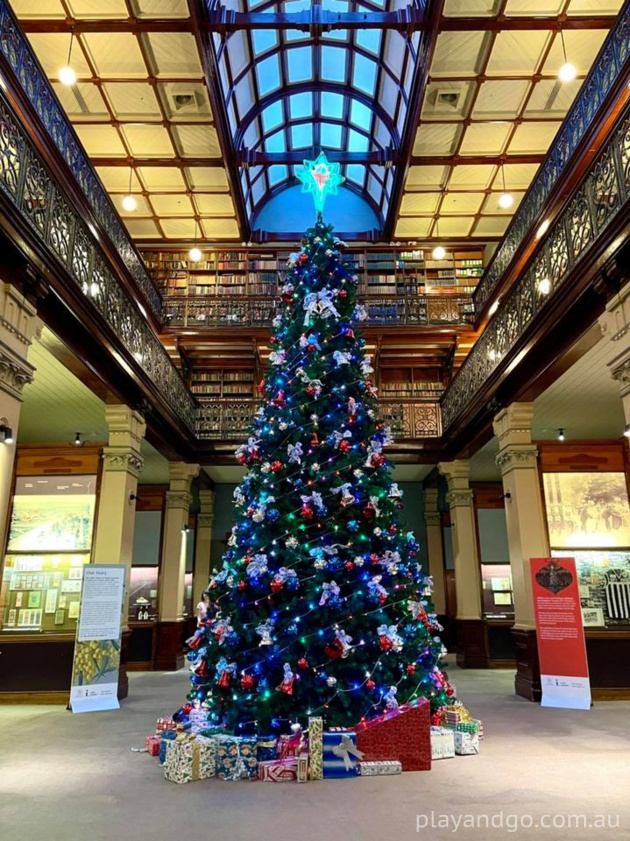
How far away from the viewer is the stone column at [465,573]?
9.27 metres

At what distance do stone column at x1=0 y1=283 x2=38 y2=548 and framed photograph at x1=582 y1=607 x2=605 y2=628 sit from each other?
21.3ft

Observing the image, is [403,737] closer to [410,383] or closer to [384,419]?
[384,419]

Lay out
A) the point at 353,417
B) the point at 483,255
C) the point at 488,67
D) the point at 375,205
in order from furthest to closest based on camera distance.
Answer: the point at 375,205 < the point at 483,255 < the point at 488,67 < the point at 353,417

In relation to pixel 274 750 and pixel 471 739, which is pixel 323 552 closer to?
pixel 274 750

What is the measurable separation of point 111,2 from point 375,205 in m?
7.55

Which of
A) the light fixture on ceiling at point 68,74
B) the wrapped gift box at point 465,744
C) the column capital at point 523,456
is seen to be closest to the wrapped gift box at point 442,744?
the wrapped gift box at point 465,744

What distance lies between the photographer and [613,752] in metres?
4.14

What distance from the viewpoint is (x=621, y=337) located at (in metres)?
4.04

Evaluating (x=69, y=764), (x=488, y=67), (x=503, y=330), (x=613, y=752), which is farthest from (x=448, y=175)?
(x=69, y=764)

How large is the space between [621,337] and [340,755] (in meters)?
3.33

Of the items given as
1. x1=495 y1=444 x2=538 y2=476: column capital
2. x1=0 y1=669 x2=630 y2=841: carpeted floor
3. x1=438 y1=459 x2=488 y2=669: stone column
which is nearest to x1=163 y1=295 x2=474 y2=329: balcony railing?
x1=438 y1=459 x2=488 y2=669: stone column

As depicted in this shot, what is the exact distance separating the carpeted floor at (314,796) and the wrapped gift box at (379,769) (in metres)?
0.07

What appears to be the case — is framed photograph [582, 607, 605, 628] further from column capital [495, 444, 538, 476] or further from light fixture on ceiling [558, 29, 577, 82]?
light fixture on ceiling [558, 29, 577, 82]

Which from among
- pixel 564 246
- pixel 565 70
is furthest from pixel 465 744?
pixel 565 70
